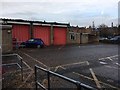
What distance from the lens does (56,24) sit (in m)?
38.6

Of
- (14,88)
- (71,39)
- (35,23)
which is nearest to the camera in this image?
(14,88)

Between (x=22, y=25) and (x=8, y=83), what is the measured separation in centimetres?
2550

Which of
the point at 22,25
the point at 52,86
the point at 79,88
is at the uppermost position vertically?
the point at 22,25

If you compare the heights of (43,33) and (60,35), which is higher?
(43,33)

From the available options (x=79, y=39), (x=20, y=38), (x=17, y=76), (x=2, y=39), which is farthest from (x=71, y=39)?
(x=17, y=76)

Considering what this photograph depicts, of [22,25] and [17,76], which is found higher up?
[22,25]

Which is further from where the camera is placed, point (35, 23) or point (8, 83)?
point (35, 23)

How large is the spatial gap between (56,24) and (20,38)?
860cm

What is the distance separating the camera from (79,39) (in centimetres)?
4344

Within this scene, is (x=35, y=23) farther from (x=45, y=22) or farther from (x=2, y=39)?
(x=2, y=39)

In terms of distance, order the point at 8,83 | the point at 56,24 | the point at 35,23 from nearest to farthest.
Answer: the point at 8,83 < the point at 35,23 < the point at 56,24

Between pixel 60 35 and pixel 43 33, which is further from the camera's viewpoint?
pixel 60 35

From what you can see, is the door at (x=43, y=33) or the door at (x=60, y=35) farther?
the door at (x=60, y=35)

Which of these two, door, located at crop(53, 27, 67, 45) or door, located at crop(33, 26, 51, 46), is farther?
door, located at crop(53, 27, 67, 45)
